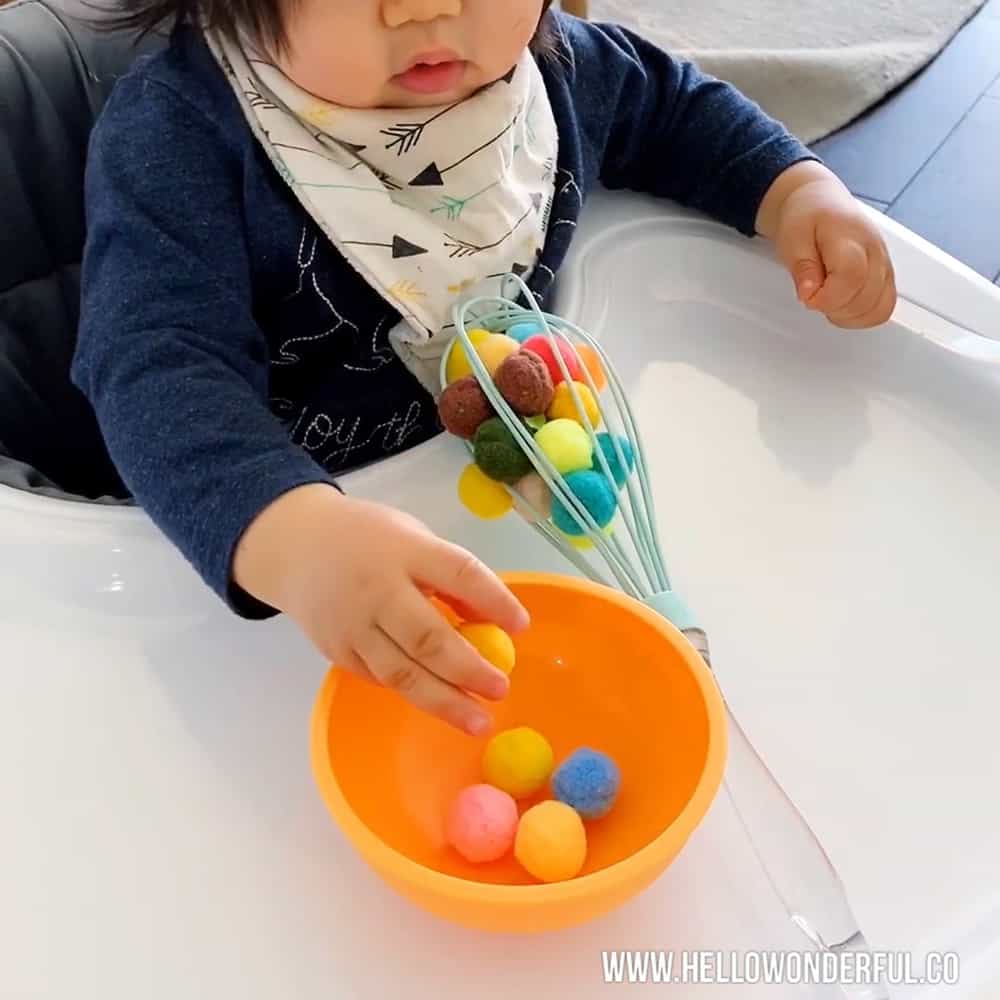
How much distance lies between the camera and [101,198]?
538 millimetres

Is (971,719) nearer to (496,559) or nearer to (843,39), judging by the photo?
(496,559)

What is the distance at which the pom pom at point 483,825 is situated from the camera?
43 cm

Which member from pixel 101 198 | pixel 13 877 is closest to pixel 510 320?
pixel 101 198

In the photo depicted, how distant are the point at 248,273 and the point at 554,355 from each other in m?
0.15

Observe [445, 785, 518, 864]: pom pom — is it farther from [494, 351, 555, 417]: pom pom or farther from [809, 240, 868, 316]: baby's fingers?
[809, 240, 868, 316]: baby's fingers

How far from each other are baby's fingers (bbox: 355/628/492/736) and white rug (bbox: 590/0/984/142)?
1.19 meters

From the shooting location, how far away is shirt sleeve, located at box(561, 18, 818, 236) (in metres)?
0.68

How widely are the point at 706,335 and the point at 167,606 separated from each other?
1.10ft

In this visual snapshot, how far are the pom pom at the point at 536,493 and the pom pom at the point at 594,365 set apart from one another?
70 mm

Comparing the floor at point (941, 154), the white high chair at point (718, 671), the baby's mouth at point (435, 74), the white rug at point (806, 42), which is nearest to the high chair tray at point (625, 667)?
the white high chair at point (718, 671)

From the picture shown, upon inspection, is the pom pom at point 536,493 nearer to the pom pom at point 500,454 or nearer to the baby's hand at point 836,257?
the pom pom at point 500,454

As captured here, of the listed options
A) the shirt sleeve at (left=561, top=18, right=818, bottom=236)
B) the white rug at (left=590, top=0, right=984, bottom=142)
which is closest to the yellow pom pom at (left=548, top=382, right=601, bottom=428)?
the shirt sleeve at (left=561, top=18, right=818, bottom=236)

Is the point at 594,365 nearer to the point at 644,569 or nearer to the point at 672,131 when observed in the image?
the point at 644,569

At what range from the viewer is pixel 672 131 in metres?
0.70
